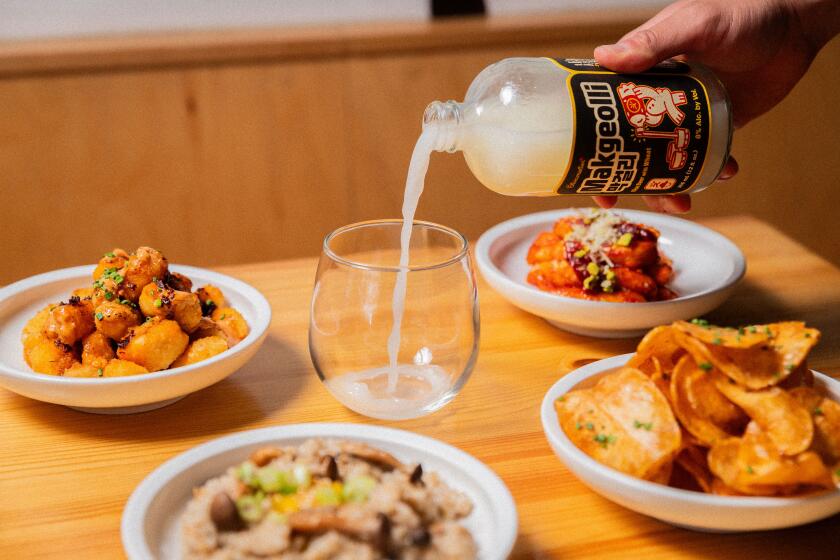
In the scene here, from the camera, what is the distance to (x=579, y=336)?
4.37ft

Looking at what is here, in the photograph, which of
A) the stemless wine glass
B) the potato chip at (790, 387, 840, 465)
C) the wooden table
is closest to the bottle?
the stemless wine glass

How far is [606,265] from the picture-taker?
135 centimetres

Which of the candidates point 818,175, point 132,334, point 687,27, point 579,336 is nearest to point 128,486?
point 132,334

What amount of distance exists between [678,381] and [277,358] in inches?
23.8

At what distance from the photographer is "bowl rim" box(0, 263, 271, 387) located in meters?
0.99

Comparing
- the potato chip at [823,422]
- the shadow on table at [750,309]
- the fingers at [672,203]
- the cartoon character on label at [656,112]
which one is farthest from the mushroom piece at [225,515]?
the fingers at [672,203]

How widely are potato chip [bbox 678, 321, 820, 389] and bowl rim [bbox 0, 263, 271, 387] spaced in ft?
1.76

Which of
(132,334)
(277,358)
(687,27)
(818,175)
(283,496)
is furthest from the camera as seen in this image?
(818,175)

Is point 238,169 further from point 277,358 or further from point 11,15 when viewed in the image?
point 277,358

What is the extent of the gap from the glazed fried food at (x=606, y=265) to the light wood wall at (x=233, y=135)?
1.48 meters

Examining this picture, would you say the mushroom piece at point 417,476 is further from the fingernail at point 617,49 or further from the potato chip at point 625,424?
the fingernail at point 617,49

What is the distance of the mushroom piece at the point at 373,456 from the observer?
843 mm

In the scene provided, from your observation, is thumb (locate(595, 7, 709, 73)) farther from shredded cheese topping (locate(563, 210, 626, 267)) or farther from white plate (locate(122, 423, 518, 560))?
white plate (locate(122, 423, 518, 560))

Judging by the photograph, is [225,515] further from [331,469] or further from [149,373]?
[149,373]
